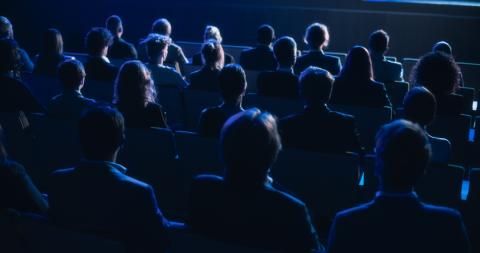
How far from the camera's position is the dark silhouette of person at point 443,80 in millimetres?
4074

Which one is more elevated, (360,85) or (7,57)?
(7,57)

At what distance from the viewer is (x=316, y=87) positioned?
338 cm

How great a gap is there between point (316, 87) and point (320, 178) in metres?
0.72

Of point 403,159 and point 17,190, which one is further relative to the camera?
point 17,190

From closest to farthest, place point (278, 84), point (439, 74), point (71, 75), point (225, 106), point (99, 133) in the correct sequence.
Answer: point (99, 133)
point (225, 106)
point (71, 75)
point (439, 74)
point (278, 84)

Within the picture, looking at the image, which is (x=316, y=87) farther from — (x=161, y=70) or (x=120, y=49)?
(x=120, y=49)

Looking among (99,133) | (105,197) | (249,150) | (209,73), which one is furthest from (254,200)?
(209,73)

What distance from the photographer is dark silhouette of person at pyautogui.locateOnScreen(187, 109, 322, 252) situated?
2014 mm

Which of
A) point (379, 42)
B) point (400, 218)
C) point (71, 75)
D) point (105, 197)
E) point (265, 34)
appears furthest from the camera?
point (265, 34)

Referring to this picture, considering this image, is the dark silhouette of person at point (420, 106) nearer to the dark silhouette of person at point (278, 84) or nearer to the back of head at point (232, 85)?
the back of head at point (232, 85)

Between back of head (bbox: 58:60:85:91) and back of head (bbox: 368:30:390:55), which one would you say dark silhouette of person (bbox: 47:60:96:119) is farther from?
back of head (bbox: 368:30:390:55)

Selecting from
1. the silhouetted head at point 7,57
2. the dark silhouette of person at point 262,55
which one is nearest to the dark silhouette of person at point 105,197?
the silhouetted head at point 7,57

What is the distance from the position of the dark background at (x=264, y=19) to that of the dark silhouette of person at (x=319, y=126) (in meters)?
6.33

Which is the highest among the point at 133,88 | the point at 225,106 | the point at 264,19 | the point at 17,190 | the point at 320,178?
the point at 264,19
